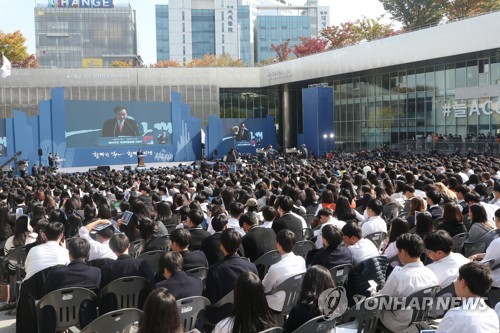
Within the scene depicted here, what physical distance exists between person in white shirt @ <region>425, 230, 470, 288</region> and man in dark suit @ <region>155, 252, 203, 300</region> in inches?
86.8

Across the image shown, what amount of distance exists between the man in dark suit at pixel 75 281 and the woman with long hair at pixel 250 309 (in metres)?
1.86

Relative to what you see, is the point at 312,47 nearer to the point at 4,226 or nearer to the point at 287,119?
the point at 287,119

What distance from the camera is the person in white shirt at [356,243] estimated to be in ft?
20.4

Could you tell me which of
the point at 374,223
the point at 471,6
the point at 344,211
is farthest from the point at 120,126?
the point at 374,223

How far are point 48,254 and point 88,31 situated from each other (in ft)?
353

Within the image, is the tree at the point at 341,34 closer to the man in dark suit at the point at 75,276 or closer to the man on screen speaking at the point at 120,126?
the man on screen speaking at the point at 120,126

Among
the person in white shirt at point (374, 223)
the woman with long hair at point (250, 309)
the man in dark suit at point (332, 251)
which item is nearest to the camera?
the woman with long hair at point (250, 309)

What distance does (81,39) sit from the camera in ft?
352

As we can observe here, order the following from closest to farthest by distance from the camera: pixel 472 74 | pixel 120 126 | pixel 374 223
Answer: pixel 374 223, pixel 472 74, pixel 120 126

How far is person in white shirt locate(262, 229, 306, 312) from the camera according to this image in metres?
5.40

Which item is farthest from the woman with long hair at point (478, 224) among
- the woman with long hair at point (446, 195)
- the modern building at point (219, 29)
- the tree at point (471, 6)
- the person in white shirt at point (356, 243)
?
the modern building at point (219, 29)

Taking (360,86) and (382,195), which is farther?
(360,86)

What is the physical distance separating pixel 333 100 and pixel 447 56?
13.1m

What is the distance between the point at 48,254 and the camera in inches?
242
